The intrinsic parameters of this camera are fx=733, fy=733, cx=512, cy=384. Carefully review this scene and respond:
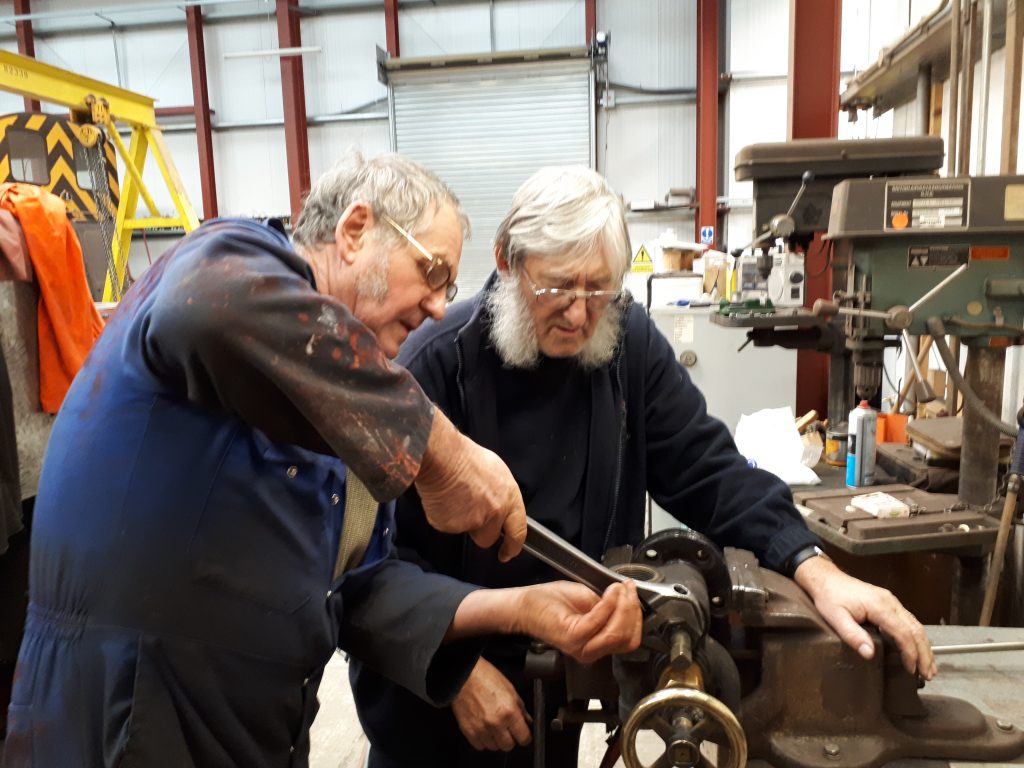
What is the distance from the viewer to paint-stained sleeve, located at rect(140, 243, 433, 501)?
Answer: 1.92 feet

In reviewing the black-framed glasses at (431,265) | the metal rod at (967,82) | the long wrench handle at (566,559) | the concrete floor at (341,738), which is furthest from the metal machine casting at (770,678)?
the metal rod at (967,82)

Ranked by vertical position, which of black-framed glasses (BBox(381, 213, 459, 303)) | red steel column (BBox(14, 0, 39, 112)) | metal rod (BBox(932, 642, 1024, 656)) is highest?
red steel column (BBox(14, 0, 39, 112))

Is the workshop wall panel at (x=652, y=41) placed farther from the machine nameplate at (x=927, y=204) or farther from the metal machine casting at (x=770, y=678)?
the metal machine casting at (x=770, y=678)

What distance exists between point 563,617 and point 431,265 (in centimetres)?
44

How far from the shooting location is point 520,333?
3.72 ft

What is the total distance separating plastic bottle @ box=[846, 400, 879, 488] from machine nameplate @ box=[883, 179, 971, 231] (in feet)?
1.65

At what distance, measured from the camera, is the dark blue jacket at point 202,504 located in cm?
60

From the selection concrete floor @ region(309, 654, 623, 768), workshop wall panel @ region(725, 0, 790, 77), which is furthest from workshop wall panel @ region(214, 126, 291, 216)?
concrete floor @ region(309, 654, 623, 768)

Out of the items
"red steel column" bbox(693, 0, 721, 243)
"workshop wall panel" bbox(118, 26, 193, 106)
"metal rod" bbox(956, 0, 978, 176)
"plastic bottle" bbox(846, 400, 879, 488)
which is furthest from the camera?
"workshop wall panel" bbox(118, 26, 193, 106)

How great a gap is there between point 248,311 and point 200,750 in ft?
1.59

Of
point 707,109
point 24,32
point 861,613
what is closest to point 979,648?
point 861,613

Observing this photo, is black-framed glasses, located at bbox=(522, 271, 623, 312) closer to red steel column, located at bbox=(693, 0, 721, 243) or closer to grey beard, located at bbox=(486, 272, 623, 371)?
grey beard, located at bbox=(486, 272, 623, 371)

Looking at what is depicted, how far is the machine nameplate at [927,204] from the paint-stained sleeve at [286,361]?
1159 millimetres

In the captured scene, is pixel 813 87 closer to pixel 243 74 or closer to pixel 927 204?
pixel 927 204
